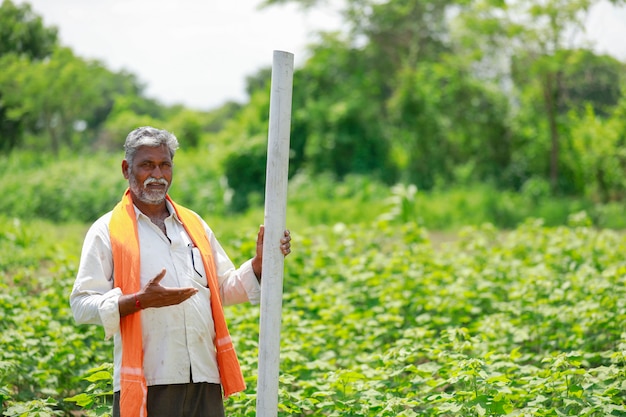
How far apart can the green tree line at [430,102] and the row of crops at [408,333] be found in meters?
6.01

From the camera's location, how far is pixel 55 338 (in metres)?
4.44

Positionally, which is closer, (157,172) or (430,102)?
(157,172)

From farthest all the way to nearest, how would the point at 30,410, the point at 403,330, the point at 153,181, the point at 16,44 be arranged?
1. the point at 16,44
2. the point at 403,330
3. the point at 30,410
4. the point at 153,181

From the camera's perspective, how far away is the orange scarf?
2764 millimetres

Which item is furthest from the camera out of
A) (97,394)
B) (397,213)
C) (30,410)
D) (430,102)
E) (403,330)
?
(430,102)

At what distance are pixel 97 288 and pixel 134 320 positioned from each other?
0.17m

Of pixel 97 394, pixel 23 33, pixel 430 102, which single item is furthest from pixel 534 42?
pixel 97 394

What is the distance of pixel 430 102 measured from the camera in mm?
14742

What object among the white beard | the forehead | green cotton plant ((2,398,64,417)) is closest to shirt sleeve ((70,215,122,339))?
the white beard

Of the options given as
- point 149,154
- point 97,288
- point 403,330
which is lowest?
point 403,330

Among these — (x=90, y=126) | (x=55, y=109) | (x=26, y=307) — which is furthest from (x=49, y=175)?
(x=90, y=126)

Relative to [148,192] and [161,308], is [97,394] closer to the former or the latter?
[161,308]

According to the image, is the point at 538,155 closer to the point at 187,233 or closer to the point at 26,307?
the point at 26,307

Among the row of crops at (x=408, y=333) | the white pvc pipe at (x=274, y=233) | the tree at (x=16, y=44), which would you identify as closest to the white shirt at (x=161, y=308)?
the white pvc pipe at (x=274, y=233)
